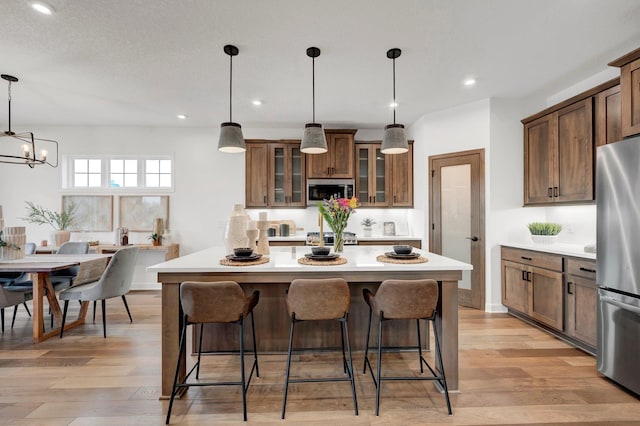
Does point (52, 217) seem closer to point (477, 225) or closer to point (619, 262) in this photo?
point (477, 225)

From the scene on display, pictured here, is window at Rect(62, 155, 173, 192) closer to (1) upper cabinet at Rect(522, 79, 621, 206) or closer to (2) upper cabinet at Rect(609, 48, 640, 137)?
(1) upper cabinet at Rect(522, 79, 621, 206)

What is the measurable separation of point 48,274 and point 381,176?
178 inches

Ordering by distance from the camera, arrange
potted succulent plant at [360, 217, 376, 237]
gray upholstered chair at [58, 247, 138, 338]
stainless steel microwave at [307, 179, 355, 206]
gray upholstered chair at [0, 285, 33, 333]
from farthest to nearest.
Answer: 1. potted succulent plant at [360, 217, 376, 237]
2. stainless steel microwave at [307, 179, 355, 206]
3. gray upholstered chair at [58, 247, 138, 338]
4. gray upholstered chair at [0, 285, 33, 333]

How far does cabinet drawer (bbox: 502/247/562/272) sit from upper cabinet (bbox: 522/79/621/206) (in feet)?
2.04

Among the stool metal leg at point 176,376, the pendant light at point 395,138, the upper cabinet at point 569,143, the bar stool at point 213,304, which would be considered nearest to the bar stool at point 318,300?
the bar stool at point 213,304

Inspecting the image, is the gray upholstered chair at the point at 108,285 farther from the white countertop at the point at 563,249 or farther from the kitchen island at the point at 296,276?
the white countertop at the point at 563,249

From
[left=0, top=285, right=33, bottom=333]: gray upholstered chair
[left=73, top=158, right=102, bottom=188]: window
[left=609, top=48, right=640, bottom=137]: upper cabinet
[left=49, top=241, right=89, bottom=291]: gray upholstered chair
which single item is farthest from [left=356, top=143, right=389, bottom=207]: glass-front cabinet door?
[left=73, top=158, right=102, bottom=188]: window

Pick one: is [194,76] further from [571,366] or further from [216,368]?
[571,366]

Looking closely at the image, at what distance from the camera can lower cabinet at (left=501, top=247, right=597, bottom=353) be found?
275 cm

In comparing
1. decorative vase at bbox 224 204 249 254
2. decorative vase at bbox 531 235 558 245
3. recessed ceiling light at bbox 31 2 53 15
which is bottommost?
decorative vase at bbox 531 235 558 245

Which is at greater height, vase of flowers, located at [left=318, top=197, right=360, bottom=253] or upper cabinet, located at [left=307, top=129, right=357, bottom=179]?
upper cabinet, located at [left=307, top=129, right=357, bottom=179]

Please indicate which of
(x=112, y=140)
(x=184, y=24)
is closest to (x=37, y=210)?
(x=112, y=140)

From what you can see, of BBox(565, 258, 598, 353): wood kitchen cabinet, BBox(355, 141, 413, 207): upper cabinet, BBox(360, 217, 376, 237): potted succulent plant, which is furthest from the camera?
BBox(360, 217, 376, 237): potted succulent plant

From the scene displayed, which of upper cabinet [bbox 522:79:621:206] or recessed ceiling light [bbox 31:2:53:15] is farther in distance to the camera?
upper cabinet [bbox 522:79:621:206]
